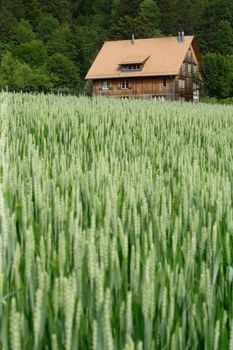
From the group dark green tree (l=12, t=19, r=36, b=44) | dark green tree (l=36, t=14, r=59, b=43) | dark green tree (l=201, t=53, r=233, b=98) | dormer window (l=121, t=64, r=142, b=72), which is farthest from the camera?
dark green tree (l=36, t=14, r=59, b=43)

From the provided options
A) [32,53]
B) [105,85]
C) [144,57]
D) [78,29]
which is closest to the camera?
[144,57]

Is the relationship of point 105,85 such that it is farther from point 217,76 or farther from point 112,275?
point 112,275

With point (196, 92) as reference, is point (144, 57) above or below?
above

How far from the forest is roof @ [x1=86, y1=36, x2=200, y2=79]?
40.7 feet

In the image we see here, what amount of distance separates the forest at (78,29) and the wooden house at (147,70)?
486 inches

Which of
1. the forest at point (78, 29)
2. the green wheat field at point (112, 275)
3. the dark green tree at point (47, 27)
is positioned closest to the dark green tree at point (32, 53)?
the forest at point (78, 29)

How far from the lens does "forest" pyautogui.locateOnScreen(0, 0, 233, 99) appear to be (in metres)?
72.0

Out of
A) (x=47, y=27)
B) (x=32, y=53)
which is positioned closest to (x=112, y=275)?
(x=32, y=53)

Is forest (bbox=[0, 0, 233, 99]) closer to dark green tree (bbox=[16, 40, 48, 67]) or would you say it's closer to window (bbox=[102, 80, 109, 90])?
dark green tree (bbox=[16, 40, 48, 67])

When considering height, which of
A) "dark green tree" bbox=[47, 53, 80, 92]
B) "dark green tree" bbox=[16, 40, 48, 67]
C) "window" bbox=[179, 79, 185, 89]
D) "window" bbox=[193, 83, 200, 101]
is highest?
"dark green tree" bbox=[16, 40, 48, 67]

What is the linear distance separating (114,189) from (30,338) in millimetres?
932

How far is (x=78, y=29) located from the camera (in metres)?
87.2

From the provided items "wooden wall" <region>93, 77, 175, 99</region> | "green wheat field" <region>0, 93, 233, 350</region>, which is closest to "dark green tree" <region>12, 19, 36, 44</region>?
"wooden wall" <region>93, 77, 175, 99</region>

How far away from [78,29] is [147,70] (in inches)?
1577
